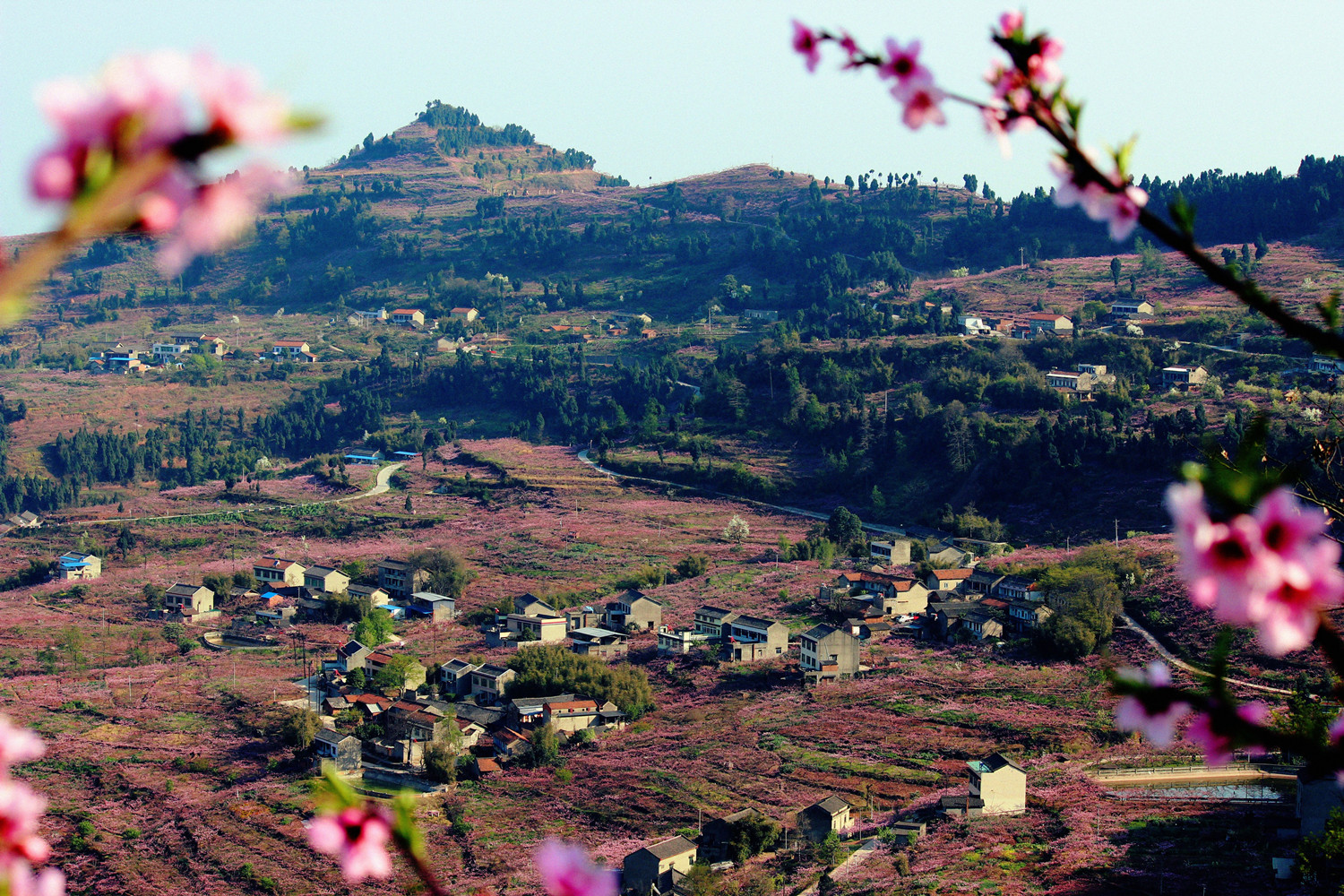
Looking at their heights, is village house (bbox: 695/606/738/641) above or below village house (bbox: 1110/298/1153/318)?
below

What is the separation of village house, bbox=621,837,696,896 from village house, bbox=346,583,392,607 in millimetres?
25876

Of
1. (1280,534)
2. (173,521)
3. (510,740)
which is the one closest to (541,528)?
(173,521)

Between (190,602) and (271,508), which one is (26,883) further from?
(271,508)

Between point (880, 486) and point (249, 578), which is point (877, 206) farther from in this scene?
point (249, 578)

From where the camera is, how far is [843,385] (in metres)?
75.2

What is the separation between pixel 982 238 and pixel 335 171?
121304 millimetres

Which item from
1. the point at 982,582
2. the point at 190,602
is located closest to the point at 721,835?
the point at 982,582

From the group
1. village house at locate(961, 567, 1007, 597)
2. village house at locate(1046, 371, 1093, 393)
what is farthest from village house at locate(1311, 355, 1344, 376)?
village house at locate(961, 567, 1007, 597)

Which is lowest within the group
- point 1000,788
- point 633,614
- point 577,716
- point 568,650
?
point 577,716

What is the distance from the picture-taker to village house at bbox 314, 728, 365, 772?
100ft

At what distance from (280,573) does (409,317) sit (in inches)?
2775

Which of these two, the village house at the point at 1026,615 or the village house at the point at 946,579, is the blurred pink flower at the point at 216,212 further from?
the village house at the point at 946,579

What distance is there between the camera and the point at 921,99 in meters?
2.42

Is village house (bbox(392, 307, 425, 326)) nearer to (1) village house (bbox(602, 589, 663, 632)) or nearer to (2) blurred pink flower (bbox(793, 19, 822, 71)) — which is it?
(1) village house (bbox(602, 589, 663, 632))
